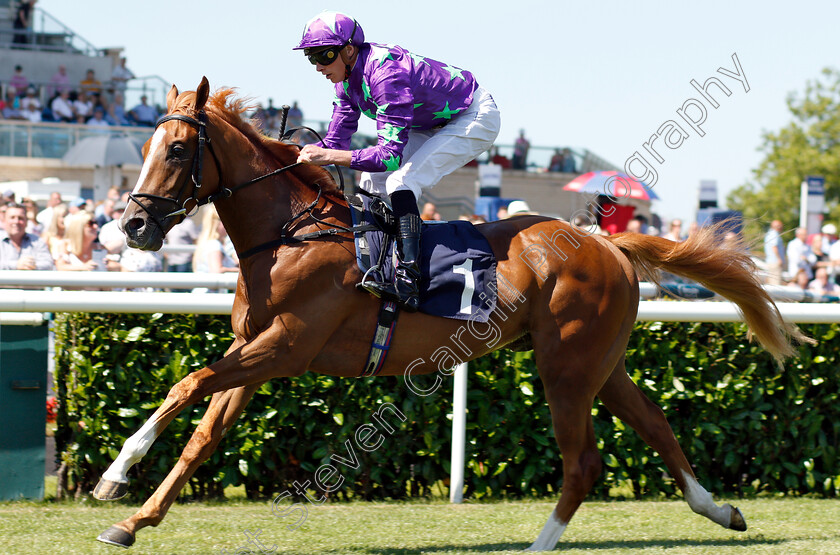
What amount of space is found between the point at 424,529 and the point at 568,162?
24517 mm

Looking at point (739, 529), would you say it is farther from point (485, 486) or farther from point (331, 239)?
point (331, 239)

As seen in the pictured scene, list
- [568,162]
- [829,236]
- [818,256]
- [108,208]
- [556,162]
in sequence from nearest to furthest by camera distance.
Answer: [108,208], [818,256], [829,236], [568,162], [556,162]

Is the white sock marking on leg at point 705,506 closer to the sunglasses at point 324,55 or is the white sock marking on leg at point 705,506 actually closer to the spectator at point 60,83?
the sunglasses at point 324,55

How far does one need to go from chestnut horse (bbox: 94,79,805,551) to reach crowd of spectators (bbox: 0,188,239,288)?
277 cm

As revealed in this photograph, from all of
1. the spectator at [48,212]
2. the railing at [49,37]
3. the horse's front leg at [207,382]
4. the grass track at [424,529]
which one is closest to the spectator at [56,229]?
the spectator at [48,212]

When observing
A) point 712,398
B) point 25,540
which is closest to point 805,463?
point 712,398

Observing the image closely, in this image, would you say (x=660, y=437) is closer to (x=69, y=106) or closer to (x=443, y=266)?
(x=443, y=266)

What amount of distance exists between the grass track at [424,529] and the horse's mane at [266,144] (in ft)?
5.13

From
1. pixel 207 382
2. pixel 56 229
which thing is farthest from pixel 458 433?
pixel 56 229

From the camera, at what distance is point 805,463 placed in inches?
211

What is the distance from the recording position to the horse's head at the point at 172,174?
11.7 ft

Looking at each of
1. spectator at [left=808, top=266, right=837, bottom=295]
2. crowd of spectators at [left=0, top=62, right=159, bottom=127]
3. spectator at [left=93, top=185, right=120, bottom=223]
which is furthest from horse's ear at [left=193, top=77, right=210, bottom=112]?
crowd of spectators at [left=0, top=62, right=159, bottom=127]

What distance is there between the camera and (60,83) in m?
22.0

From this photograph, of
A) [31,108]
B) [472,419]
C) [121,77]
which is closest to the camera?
[472,419]
